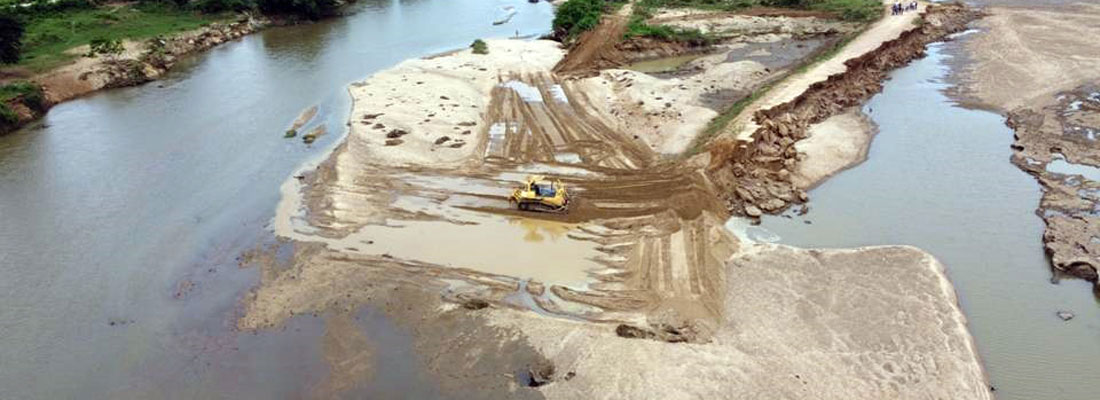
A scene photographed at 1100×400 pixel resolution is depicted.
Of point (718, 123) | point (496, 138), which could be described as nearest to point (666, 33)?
point (718, 123)

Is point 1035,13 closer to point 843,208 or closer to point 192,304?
point 843,208

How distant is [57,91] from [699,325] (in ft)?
130

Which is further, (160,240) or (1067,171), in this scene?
(1067,171)

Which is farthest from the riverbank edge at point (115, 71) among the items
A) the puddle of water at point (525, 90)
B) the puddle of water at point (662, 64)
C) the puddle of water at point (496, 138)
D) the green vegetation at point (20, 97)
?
the puddle of water at point (662, 64)

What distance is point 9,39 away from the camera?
39438mm

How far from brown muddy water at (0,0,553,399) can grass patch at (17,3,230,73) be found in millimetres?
6589

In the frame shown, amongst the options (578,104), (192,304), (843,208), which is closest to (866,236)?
(843,208)

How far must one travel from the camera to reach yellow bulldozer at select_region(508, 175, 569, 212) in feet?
74.9

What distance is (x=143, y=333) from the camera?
18281 millimetres

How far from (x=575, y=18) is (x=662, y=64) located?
9.66m

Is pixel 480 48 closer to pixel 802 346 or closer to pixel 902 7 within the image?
pixel 902 7

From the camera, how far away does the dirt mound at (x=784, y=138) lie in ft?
79.3

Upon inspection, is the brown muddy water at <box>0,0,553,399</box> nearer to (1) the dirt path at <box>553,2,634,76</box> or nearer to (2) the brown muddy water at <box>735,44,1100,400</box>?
(1) the dirt path at <box>553,2,634,76</box>

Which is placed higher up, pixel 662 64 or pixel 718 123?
pixel 662 64
